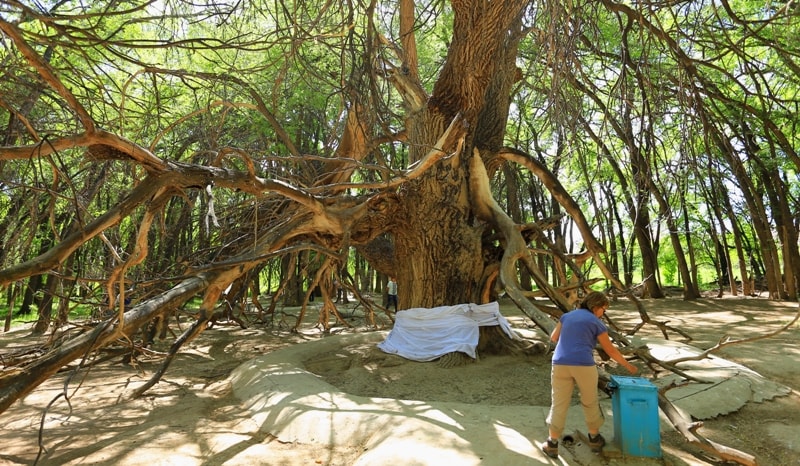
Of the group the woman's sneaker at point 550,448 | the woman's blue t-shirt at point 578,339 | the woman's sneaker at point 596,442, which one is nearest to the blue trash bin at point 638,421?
the woman's sneaker at point 596,442

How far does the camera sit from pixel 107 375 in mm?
7762

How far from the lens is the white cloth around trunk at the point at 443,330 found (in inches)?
238

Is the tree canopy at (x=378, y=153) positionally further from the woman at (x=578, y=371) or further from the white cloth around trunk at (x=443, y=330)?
the woman at (x=578, y=371)

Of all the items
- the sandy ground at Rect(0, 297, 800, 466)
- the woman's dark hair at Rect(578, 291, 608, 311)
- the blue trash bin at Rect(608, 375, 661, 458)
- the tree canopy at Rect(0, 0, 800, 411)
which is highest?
the tree canopy at Rect(0, 0, 800, 411)

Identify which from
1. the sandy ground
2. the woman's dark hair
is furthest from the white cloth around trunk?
the woman's dark hair

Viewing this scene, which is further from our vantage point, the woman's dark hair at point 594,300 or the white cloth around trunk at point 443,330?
the white cloth around trunk at point 443,330

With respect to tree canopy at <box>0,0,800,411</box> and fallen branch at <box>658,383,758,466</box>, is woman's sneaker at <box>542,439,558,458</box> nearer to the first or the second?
fallen branch at <box>658,383,758,466</box>

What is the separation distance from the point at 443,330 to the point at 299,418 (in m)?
2.37

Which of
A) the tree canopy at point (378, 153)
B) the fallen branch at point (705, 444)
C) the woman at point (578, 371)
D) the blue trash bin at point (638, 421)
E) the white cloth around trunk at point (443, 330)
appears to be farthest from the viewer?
the white cloth around trunk at point (443, 330)

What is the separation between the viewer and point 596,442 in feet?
11.2

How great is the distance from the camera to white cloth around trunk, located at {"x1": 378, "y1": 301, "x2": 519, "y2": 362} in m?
6.05

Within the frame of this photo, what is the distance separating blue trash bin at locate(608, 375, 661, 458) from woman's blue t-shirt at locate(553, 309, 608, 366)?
32 centimetres

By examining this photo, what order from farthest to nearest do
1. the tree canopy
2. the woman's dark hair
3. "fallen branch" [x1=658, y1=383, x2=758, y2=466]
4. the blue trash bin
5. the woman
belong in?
1. the tree canopy
2. the woman's dark hair
3. the woman
4. the blue trash bin
5. "fallen branch" [x1=658, y1=383, x2=758, y2=466]

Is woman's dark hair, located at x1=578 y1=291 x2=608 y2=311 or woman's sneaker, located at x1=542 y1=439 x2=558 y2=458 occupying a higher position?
woman's dark hair, located at x1=578 y1=291 x2=608 y2=311
